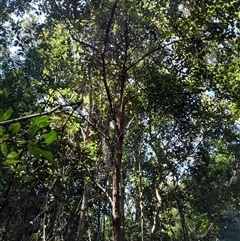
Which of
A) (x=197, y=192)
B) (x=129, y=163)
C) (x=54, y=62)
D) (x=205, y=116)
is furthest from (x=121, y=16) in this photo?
(x=197, y=192)

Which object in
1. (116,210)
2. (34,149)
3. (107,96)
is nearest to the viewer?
(34,149)

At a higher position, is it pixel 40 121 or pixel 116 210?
pixel 116 210

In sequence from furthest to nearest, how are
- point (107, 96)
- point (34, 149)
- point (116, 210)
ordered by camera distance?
1. point (107, 96)
2. point (116, 210)
3. point (34, 149)

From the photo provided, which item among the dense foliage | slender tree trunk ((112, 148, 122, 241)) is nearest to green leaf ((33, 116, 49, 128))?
the dense foliage

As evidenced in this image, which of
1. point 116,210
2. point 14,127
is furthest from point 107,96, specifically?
point 14,127

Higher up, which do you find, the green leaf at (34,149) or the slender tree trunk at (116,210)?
the slender tree trunk at (116,210)

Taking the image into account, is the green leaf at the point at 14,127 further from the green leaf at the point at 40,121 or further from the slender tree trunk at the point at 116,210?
the slender tree trunk at the point at 116,210

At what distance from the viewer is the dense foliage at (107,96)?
165 centimetres

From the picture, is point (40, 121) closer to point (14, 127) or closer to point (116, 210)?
point (14, 127)

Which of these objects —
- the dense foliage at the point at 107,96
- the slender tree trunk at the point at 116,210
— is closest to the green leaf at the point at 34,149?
the dense foliage at the point at 107,96

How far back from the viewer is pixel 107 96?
409 centimetres

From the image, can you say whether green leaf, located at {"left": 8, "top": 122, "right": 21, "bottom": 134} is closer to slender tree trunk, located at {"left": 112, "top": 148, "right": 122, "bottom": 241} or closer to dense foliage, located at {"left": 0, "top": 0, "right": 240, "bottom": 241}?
dense foliage, located at {"left": 0, "top": 0, "right": 240, "bottom": 241}

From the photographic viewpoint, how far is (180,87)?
190 inches

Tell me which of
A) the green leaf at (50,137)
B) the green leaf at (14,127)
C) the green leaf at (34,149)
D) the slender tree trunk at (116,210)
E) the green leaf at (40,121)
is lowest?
the green leaf at (34,149)
